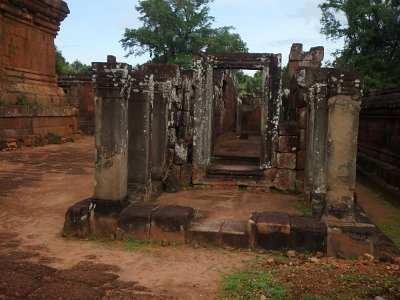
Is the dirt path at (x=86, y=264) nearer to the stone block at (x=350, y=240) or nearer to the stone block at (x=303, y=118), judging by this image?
the stone block at (x=350, y=240)

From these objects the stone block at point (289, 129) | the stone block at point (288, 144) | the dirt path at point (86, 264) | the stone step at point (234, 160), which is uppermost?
the stone block at point (289, 129)

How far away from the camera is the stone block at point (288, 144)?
7730mm

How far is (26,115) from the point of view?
12.6 meters

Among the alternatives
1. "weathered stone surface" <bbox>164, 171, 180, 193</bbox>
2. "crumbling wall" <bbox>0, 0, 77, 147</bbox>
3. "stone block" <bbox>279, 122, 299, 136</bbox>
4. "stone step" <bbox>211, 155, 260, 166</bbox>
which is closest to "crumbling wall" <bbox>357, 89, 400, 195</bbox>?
"stone block" <bbox>279, 122, 299, 136</bbox>

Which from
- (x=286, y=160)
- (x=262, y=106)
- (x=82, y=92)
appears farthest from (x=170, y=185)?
(x=82, y=92)

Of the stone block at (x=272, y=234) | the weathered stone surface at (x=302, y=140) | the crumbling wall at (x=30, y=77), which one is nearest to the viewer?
the stone block at (x=272, y=234)

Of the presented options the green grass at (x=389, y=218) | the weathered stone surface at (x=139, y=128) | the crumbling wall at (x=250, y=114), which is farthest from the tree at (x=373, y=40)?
the weathered stone surface at (x=139, y=128)

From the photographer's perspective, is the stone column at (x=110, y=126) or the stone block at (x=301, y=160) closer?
the stone column at (x=110, y=126)

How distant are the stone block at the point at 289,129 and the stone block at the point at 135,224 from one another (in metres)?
3.66

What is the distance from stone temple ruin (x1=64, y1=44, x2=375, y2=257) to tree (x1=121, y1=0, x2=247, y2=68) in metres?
23.9

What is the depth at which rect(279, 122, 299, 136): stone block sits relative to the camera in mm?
7711

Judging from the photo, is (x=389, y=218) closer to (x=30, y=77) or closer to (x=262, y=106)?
(x=262, y=106)

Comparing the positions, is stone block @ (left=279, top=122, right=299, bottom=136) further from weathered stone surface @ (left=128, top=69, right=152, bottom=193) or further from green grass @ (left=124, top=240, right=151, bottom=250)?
green grass @ (left=124, top=240, right=151, bottom=250)

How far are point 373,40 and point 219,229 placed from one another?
19.4 m
